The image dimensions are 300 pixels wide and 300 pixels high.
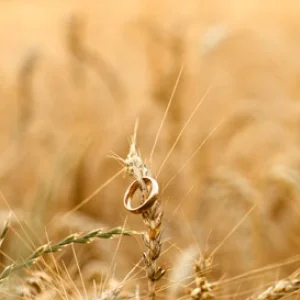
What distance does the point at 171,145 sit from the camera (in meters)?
2.09

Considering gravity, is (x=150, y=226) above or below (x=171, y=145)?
below

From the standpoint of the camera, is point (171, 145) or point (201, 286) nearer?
point (201, 286)

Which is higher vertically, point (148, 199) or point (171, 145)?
point (171, 145)

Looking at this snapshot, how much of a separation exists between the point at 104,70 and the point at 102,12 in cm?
297

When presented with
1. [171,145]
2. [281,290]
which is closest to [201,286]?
[281,290]

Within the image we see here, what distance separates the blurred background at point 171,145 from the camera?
1.38m

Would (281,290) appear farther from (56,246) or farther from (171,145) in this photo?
(171,145)

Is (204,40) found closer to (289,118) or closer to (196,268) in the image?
(289,118)

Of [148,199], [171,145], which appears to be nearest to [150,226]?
[148,199]

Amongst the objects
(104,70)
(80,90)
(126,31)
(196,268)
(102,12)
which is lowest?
(196,268)

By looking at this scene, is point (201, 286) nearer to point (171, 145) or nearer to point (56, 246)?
point (56, 246)

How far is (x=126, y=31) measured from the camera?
4.33 meters

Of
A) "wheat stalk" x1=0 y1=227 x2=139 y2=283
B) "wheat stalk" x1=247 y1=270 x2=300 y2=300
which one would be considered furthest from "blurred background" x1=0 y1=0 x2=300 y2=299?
"wheat stalk" x1=247 y1=270 x2=300 y2=300

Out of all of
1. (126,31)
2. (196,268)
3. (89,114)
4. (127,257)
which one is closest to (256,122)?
(127,257)
